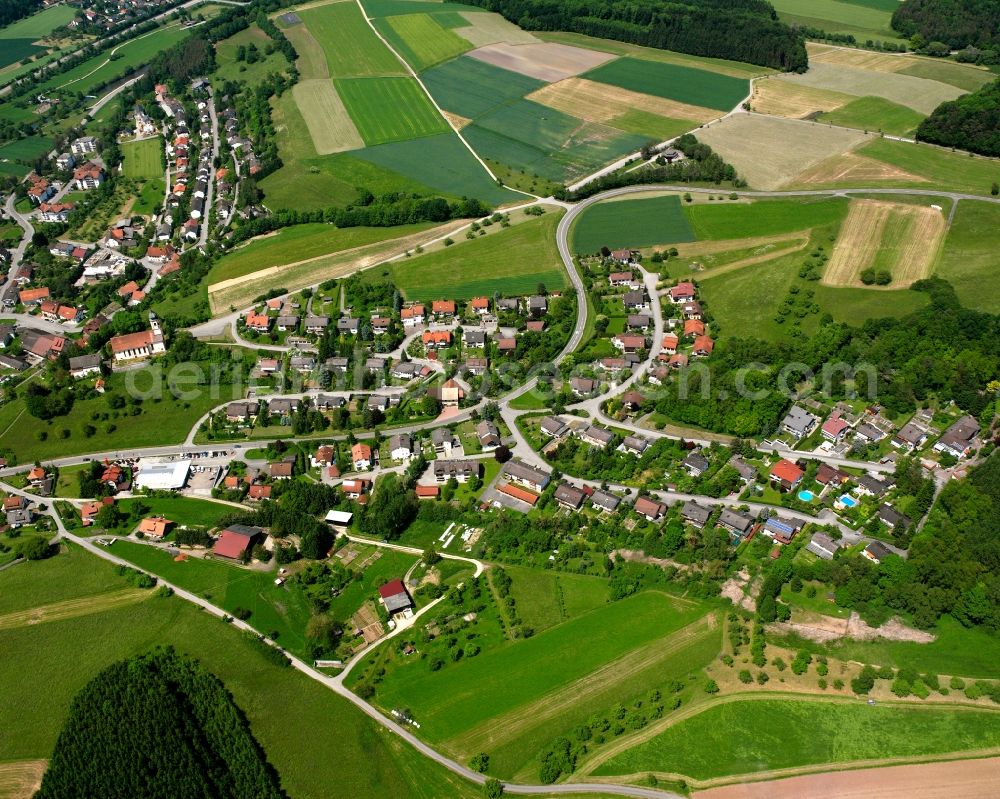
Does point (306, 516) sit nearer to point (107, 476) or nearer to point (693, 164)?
point (107, 476)

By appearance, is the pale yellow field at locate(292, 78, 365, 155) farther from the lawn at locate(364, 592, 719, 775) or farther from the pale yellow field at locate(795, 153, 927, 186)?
the lawn at locate(364, 592, 719, 775)

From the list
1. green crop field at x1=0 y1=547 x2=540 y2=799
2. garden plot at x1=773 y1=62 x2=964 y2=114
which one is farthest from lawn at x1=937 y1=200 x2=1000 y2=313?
green crop field at x1=0 y1=547 x2=540 y2=799

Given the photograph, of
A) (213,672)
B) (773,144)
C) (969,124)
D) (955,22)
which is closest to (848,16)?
(955,22)

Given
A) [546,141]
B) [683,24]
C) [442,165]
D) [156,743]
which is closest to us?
[156,743]

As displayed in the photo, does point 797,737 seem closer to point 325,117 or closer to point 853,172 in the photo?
point 853,172

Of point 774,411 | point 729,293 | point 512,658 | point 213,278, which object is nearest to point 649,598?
point 512,658

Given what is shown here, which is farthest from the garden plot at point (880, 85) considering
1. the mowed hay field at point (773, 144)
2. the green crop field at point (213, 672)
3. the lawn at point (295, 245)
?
the green crop field at point (213, 672)
